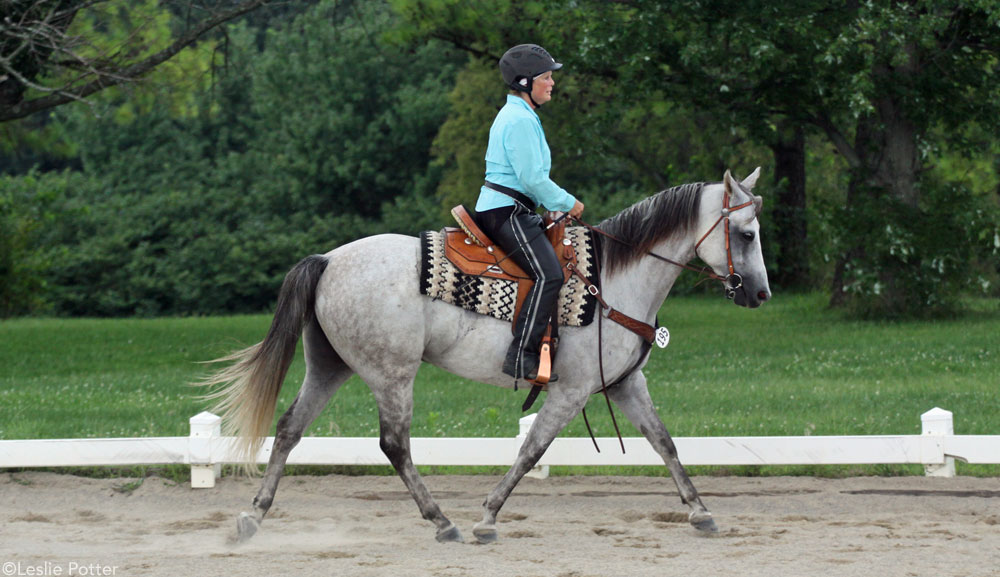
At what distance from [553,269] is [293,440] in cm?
181

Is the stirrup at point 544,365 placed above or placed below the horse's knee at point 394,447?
above

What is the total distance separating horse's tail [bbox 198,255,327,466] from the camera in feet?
20.9

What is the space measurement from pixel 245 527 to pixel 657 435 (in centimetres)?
240

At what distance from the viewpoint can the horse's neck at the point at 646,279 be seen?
21.1 ft

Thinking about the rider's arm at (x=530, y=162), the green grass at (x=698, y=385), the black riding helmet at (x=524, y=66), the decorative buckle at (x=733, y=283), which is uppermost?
the black riding helmet at (x=524, y=66)

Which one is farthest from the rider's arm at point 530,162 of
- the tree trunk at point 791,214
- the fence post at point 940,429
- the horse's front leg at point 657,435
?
the tree trunk at point 791,214

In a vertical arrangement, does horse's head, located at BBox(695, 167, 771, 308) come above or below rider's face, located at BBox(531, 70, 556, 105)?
below

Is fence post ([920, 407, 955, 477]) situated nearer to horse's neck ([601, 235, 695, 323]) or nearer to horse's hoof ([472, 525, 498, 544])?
horse's neck ([601, 235, 695, 323])

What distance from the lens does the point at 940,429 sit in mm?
7711

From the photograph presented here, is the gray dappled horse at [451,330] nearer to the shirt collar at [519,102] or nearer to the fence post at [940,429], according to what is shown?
the shirt collar at [519,102]

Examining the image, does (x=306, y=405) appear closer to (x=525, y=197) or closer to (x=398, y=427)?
(x=398, y=427)

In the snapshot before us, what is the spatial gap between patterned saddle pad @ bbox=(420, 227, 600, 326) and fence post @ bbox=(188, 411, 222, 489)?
2330 millimetres

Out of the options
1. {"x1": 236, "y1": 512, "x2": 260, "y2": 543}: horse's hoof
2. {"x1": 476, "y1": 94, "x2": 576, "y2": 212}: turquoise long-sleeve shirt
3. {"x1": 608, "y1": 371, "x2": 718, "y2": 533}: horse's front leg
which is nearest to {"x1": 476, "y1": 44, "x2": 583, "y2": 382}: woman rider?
{"x1": 476, "y1": 94, "x2": 576, "y2": 212}: turquoise long-sleeve shirt

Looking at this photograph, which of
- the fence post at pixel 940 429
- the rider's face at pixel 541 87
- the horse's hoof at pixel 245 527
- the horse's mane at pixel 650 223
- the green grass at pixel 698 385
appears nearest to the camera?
the horse's hoof at pixel 245 527
